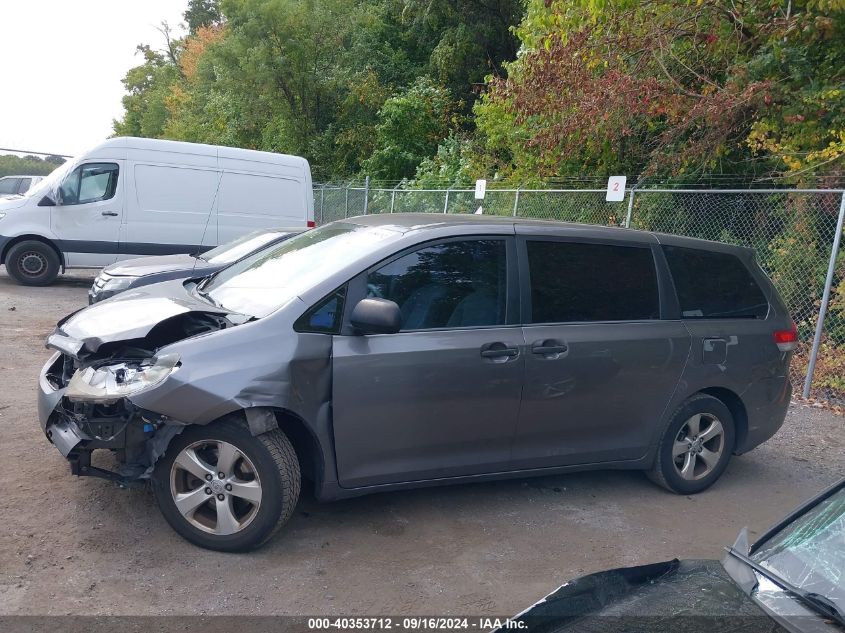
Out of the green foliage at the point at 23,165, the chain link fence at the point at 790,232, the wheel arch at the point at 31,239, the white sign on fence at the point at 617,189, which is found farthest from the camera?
the green foliage at the point at 23,165

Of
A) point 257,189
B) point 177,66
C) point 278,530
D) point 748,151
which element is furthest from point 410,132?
point 177,66

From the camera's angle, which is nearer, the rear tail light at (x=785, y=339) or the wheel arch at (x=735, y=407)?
the wheel arch at (x=735, y=407)

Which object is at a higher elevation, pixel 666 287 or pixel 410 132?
pixel 410 132

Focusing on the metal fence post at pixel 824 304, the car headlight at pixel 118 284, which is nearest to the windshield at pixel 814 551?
the metal fence post at pixel 824 304

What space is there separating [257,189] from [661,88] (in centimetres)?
713

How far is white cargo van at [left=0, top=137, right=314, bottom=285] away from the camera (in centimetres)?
1238

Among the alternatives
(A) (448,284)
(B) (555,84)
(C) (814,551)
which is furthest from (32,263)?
(C) (814,551)

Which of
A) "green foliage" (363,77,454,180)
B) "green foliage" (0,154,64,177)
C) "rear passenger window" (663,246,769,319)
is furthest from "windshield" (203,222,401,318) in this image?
"green foliage" (0,154,64,177)

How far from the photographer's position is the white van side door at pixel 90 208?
12391 mm

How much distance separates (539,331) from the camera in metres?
4.46

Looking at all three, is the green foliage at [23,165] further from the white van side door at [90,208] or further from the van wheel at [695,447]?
the van wheel at [695,447]

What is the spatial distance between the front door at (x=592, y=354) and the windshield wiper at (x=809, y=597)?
1.97 metres

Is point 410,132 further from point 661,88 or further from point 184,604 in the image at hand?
point 184,604

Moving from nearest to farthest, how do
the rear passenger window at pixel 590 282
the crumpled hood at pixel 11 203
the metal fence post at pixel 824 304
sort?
the rear passenger window at pixel 590 282 < the metal fence post at pixel 824 304 < the crumpled hood at pixel 11 203
